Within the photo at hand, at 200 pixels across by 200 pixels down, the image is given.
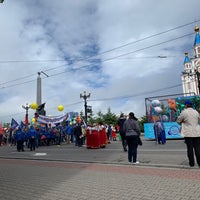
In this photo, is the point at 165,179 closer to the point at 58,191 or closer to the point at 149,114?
the point at 58,191

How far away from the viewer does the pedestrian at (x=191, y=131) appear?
24.6ft

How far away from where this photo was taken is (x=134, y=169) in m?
8.05

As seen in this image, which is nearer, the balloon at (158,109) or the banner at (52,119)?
the balloon at (158,109)

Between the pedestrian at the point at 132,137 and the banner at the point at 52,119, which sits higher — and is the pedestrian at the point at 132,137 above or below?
below

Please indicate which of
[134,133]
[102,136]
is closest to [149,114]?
[102,136]

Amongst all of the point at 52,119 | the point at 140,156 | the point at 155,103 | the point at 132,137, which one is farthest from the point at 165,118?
the point at 132,137

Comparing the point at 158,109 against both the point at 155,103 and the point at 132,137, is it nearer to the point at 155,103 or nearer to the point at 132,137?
the point at 155,103

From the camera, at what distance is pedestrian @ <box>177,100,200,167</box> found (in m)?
7.50

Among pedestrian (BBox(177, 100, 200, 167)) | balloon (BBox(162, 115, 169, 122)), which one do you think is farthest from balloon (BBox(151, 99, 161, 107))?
pedestrian (BBox(177, 100, 200, 167))

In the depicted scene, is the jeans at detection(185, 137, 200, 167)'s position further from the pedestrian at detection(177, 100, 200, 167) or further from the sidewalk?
the sidewalk

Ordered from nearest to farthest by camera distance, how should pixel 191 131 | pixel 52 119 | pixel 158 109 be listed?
pixel 191 131 < pixel 158 109 < pixel 52 119

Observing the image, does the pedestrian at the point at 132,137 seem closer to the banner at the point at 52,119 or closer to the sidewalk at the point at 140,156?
the sidewalk at the point at 140,156

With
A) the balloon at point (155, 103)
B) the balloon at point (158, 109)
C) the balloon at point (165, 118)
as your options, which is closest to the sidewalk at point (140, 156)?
the balloon at point (158, 109)

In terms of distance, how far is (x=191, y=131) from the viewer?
7.56m
